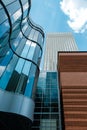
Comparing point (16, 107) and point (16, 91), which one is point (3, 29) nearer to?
point (16, 91)

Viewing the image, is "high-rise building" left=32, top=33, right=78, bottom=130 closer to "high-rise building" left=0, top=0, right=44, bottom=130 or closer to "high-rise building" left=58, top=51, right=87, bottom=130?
"high-rise building" left=58, top=51, right=87, bottom=130

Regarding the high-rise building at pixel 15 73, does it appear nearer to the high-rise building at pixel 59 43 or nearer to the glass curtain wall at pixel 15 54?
the glass curtain wall at pixel 15 54

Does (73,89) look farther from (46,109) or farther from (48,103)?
(46,109)

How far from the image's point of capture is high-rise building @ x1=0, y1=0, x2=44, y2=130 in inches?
533

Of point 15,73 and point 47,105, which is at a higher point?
point 47,105

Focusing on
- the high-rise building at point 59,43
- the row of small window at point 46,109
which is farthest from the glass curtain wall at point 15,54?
the high-rise building at point 59,43

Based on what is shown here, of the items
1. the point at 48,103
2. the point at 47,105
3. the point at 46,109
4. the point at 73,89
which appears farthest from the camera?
the point at 48,103

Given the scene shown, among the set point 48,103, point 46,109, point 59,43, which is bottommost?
point 46,109

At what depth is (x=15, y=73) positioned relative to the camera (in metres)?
16.0

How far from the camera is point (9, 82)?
574 inches

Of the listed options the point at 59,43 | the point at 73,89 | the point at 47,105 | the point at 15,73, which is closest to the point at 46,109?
the point at 47,105

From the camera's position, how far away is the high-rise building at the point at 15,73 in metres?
13.5

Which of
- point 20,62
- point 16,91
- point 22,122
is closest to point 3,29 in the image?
point 20,62

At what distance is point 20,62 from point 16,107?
541 centimetres
